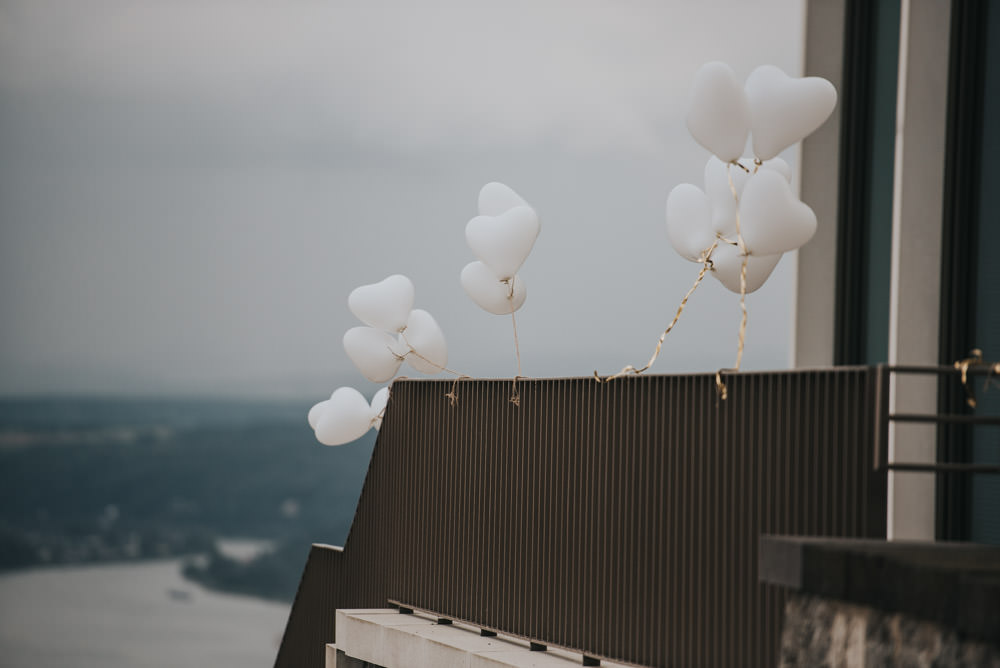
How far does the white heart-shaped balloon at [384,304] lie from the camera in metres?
7.14

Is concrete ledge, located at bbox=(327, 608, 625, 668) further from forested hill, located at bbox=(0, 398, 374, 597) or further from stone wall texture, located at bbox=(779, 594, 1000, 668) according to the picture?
forested hill, located at bbox=(0, 398, 374, 597)

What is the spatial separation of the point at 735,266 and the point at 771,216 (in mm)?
904

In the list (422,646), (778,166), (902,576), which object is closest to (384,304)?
(422,646)

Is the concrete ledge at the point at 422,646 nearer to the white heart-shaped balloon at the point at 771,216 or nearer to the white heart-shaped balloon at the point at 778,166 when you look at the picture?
the white heart-shaped balloon at the point at 771,216

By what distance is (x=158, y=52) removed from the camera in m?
20.0

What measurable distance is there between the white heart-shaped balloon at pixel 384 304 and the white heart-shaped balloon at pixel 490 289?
551 millimetres

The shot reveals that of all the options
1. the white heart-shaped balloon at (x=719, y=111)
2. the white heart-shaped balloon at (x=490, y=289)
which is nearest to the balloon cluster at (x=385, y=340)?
the white heart-shaped balloon at (x=490, y=289)

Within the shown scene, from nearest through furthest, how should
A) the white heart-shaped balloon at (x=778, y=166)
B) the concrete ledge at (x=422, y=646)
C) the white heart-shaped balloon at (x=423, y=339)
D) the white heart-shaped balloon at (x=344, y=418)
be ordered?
the concrete ledge at (x=422, y=646) < the white heart-shaped balloon at (x=778, y=166) < the white heart-shaped balloon at (x=423, y=339) < the white heart-shaped balloon at (x=344, y=418)

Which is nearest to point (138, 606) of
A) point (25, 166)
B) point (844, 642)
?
point (25, 166)

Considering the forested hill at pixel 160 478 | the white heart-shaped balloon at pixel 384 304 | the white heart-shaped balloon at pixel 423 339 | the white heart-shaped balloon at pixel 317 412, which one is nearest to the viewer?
the white heart-shaped balloon at pixel 384 304

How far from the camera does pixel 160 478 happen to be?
21656 mm

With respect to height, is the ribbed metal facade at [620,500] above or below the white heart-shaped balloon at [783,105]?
below

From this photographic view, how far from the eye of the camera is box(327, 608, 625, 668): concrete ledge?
17.9 feet

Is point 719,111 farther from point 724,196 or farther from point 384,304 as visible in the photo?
point 384,304
